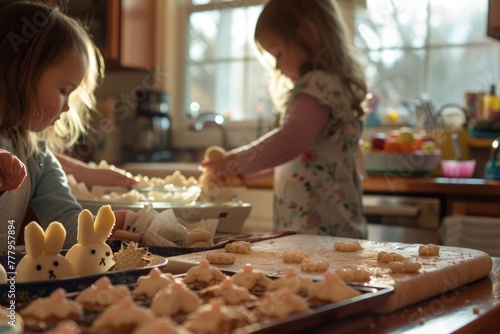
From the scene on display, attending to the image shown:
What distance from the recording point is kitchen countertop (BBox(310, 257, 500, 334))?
0.64 metres

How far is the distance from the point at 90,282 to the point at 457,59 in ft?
8.37

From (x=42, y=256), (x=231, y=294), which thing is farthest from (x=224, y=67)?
(x=231, y=294)

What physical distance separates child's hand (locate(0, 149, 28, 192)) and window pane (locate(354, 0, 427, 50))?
2379 mm

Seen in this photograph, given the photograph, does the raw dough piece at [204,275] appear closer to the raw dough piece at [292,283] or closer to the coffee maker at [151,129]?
the raw dough piece at [292,283]

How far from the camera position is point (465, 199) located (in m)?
2.22

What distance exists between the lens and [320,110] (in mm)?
1768

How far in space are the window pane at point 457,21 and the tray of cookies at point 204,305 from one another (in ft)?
8.00

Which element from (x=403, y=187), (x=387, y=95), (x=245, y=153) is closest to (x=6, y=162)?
(x=245, y=153)

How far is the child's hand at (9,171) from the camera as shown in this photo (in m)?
0.93

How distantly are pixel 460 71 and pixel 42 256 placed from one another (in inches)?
99.3

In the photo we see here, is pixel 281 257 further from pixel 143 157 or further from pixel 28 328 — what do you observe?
pixel 143 157

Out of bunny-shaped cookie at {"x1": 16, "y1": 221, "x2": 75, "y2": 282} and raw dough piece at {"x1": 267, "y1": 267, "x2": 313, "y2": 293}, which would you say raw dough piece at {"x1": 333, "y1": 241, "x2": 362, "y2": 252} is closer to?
raw dough piece at {"x1": 267, "y1": 267, "x2": 313, "y2": 293}

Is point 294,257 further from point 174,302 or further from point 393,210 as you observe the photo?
point 393,210

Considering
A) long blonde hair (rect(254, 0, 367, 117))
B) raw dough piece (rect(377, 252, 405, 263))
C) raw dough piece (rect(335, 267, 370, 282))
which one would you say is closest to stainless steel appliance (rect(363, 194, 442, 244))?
long blonde hair (rect(254, 0, 367, 117))
